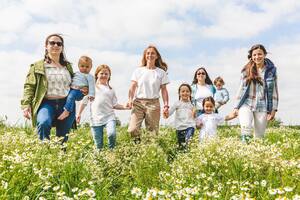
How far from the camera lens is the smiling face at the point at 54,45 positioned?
7934mm

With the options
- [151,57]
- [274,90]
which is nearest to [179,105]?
[151,57]

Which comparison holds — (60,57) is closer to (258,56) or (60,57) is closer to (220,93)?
(258,56)

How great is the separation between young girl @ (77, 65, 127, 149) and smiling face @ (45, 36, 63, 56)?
180cm

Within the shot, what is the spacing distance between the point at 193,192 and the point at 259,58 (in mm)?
5383

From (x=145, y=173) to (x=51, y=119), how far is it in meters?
1.80

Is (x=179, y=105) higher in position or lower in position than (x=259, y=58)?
lower

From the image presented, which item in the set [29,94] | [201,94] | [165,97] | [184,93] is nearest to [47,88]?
[29,94]

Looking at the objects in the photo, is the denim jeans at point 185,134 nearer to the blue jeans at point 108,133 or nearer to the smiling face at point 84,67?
the blue jeans at point 108,133

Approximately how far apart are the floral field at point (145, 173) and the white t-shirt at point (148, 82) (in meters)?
1.87

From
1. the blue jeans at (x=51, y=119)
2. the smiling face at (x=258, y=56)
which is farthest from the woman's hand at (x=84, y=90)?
the smiling face at (x=258, y=56)

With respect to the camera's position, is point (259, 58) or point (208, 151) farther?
point (259, 58)

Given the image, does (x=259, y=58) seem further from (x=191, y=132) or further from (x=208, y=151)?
(x=208, y=151)

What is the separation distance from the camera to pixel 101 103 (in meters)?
9.78

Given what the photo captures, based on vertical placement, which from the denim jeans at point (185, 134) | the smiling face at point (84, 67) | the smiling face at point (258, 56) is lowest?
the denim jeans at point (185, 134)
